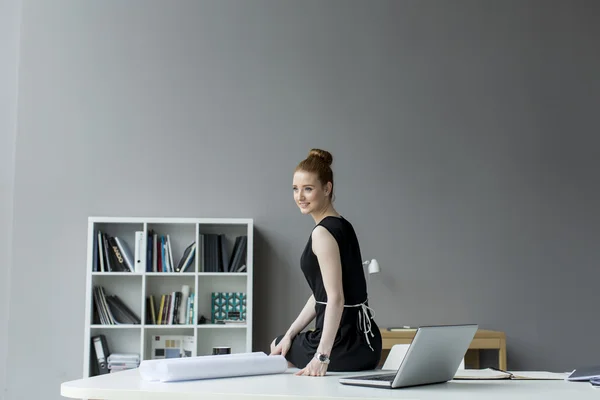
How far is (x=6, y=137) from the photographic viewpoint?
5.42 meters

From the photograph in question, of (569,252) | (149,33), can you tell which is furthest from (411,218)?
(149,33)

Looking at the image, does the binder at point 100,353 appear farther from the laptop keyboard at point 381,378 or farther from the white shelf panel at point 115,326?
the laptop keyboard at point 381,378

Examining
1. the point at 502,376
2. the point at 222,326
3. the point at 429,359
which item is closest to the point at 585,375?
the point at 502,376

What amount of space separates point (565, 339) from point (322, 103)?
8.27 feet

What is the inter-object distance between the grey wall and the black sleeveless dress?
3.28 metres

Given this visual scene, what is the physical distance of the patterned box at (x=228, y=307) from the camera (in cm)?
512

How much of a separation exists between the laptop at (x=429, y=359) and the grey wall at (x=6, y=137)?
3954 mm

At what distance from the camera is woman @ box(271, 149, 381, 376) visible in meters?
2.56

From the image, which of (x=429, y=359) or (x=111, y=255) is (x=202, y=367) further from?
(x=111, y=255)

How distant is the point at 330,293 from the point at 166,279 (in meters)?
2.86

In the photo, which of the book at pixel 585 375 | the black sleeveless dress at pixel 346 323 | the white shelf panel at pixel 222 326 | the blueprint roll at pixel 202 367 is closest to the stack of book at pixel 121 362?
the white shelf panel at pixel 222 326

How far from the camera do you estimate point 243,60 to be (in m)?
5.56

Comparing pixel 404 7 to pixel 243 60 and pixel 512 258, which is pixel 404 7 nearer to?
pixel 243 60

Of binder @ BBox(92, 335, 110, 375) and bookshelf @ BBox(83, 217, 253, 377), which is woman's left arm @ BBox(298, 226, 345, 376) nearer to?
bookshelf @ BBox(83, 217, 253, 377)
